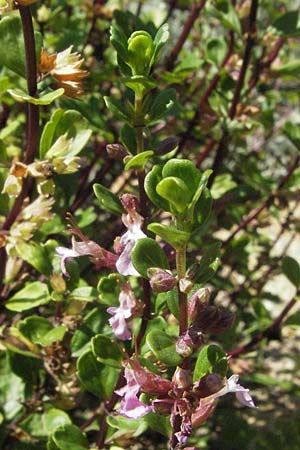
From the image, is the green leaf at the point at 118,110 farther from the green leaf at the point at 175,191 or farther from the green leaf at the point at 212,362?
the green leaf at the point at 212,362

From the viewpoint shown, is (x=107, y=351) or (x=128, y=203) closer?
(x=128, y=203)

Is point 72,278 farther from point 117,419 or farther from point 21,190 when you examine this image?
point 117,419

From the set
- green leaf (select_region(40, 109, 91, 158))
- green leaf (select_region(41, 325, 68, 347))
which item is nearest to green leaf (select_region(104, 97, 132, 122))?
green leaf (select_region(40, 109, 91, 158))

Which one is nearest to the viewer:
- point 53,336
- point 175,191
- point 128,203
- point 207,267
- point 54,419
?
point 175,191

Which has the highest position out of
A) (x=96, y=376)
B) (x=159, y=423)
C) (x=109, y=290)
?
(x=109, y=290)

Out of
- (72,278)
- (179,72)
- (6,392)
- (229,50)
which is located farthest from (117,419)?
(229,50)

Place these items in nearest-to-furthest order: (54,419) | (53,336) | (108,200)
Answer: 1. (108,200)
2. (53,336)
3. (54,419)

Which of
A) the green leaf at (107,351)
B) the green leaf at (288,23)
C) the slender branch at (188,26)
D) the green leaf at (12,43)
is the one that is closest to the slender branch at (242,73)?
the green leaf at (288,23)

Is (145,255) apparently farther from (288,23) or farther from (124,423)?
(288,23)

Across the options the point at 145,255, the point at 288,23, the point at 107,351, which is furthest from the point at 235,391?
the point at 288,23
